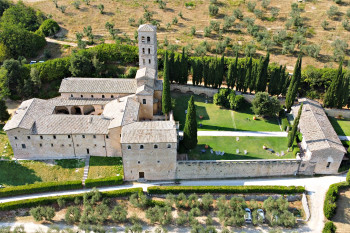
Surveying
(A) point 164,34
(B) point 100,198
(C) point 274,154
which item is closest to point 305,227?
(C) point 274,154

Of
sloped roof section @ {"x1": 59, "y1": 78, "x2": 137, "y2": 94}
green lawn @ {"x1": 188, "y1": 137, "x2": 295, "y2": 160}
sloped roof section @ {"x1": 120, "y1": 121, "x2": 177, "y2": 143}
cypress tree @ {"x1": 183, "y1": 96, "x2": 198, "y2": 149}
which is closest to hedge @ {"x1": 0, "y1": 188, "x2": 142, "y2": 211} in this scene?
sloped roof section @ {"x1": 120, "y1": 121, "x2": 177, "y2": 143}

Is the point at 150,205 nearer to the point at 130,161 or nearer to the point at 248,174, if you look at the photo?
the point at 130,161

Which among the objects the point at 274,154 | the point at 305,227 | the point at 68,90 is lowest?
the point at 305,227

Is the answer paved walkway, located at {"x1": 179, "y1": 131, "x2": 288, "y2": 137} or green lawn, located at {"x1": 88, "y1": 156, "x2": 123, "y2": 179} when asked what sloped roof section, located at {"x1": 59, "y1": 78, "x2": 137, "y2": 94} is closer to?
paved walkway, located at {"x1": 179, "y1": 131, "x2": 288, "y2": 137}

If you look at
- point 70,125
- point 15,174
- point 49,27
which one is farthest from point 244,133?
point 49,27

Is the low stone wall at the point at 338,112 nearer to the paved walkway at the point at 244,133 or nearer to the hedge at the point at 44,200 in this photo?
the paved walkway at the point at 244,133

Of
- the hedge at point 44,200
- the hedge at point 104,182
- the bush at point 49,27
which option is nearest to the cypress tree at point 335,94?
the hedge at point 44,200

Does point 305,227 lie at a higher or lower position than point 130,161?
lower
